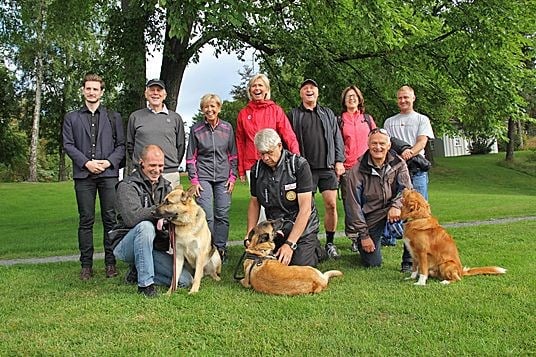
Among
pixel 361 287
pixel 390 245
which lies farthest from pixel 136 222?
pixel 390 245

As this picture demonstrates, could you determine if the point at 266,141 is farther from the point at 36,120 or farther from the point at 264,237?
the point at 36,120

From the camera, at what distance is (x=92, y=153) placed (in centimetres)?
594

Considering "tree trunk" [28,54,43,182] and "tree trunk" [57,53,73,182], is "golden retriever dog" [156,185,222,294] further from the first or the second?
"tree trunk" [28,54,43,182]

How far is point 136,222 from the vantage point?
17.2 feet

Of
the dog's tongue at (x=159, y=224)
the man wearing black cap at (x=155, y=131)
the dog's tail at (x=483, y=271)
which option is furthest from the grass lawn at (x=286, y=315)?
the man wearing black cap at (x=155, y=131)

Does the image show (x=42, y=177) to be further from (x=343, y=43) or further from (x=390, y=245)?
(x=390, y=245)

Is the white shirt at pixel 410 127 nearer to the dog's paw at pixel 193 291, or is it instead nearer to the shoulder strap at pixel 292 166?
the shoulder strap at pixel 292 166

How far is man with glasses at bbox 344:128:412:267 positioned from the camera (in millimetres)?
5805

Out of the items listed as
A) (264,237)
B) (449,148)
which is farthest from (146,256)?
(449,148)

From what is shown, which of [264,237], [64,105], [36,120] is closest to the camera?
[264,237]

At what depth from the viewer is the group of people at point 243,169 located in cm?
541

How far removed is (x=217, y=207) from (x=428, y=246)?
276 centimetres

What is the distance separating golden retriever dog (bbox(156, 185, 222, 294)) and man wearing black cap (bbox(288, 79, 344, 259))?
74.4 inches

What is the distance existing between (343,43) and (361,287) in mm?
8140
